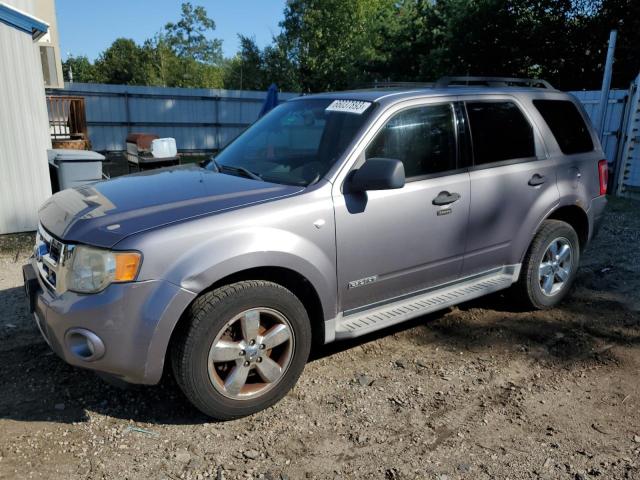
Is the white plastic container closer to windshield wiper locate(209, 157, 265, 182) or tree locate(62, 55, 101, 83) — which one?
windshield wiper locate(209, 157, 265, 182)

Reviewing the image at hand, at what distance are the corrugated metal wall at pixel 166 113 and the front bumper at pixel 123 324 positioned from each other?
17.9 m

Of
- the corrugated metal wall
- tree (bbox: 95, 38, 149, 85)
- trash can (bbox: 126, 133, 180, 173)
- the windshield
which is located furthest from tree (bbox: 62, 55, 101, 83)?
the windshield

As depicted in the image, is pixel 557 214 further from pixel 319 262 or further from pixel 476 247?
pixel 319 262

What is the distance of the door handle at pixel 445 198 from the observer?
3.70 meters

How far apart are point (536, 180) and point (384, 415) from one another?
7.67ft

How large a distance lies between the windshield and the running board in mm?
961

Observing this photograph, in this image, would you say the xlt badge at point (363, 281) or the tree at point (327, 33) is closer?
the xlt badge at point (363, 281)

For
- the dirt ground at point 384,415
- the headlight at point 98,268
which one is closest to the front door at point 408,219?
the dirt ground at point 384,415

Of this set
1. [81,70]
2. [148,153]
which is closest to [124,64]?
[81,70]

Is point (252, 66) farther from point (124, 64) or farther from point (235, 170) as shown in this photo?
point (235, 170)

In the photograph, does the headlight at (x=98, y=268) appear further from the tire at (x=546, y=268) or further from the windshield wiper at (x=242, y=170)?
the tire at (x=546, y=268)

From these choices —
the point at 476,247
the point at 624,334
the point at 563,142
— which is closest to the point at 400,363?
the point at 476,247

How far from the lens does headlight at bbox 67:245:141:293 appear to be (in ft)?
8.66

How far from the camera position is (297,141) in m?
3.90
